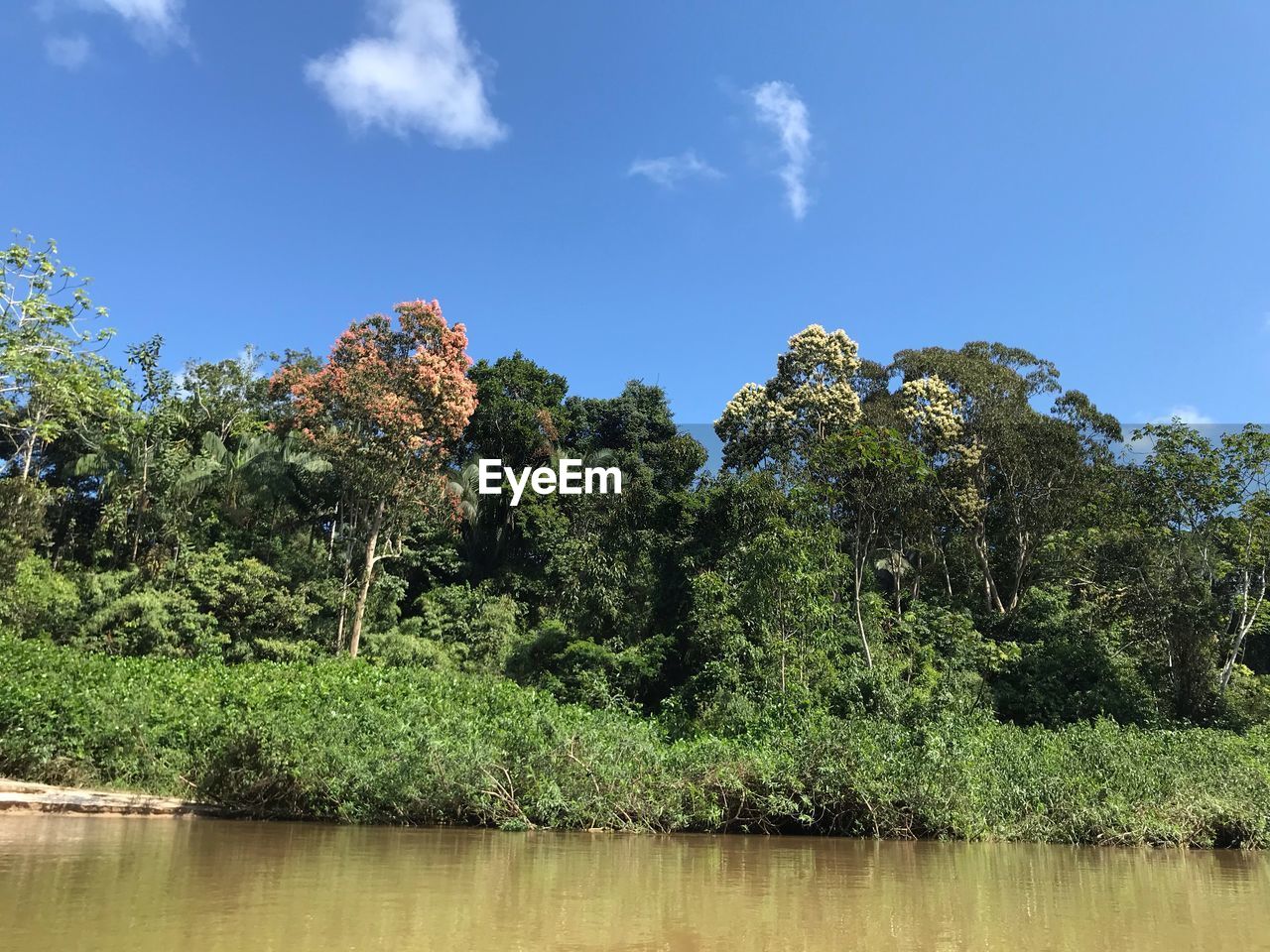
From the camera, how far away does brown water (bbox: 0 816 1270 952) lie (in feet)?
13.8

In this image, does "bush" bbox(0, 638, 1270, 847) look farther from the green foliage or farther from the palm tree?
the palm tree

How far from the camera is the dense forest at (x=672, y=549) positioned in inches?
599

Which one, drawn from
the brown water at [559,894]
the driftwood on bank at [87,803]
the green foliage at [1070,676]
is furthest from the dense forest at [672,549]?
the brown water at [559,894]

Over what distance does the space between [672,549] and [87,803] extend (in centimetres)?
1420

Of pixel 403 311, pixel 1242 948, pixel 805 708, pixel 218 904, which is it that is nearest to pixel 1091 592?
pixel 805 708

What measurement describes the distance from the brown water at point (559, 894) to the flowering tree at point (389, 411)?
1101 centimetres

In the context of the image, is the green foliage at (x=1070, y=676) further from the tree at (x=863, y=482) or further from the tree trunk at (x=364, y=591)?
the tree trunk at (x=364, y=591)

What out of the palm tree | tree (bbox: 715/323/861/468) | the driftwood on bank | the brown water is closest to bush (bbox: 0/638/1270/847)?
the driftwood on bank

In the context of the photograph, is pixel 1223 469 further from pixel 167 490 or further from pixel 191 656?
pixel 167 490

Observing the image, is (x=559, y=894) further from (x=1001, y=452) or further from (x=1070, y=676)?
(x=1001, y=452)

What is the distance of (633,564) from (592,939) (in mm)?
17013

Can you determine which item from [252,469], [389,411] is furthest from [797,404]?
[252,469]

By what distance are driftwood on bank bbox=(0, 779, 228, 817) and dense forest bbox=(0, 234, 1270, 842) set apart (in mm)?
2352

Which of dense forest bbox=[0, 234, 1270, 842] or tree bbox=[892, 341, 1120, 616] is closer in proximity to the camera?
dense forest bbox=[0, 234, 1270, 842]
